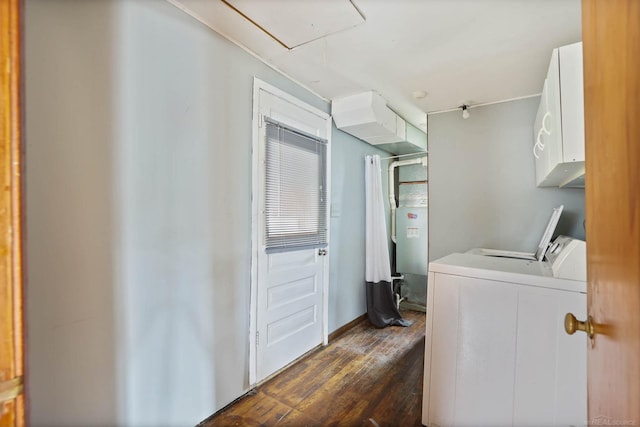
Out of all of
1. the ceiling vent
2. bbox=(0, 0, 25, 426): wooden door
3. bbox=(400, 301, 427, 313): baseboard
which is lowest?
bbox=(400, 301, 427, 313): baseboard

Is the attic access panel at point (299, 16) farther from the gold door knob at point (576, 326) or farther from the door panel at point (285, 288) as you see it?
the gold door knob at point (576, 326)

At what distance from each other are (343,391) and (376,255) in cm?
152

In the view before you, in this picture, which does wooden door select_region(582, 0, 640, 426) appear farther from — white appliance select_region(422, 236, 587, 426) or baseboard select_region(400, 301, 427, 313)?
baseboard select_region(400, 301, 427, 313)

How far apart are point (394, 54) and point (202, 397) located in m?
2.47

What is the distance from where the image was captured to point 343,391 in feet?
6.62

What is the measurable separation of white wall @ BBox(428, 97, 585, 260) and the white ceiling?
303 millimetres

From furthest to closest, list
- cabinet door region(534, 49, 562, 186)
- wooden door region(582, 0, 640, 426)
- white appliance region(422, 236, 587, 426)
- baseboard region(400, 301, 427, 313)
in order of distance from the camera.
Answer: baseboard region(400, 301, 427, 313)
cabinet door region(534, 49, 562, 186)
white appliance region(422, 236, 587, 426)
wooden door region(582, 0, 640, 426)

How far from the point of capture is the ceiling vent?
260cm

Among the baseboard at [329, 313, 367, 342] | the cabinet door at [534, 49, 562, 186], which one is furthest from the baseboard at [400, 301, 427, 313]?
the cabinet door at [534, 49, 562, 186]

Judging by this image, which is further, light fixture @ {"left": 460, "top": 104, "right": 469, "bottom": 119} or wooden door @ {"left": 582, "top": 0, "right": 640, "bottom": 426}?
light fixture @ {"left": 460, "top": 104, "right": 469, "bottom": 119}

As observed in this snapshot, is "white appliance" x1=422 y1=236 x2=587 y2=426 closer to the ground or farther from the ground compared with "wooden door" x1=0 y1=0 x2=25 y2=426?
closer to the ground

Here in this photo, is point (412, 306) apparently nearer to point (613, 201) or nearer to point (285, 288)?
point (285, 288)

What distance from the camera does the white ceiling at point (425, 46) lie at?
4.96 feet

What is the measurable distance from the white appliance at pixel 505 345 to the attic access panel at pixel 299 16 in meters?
1.45
